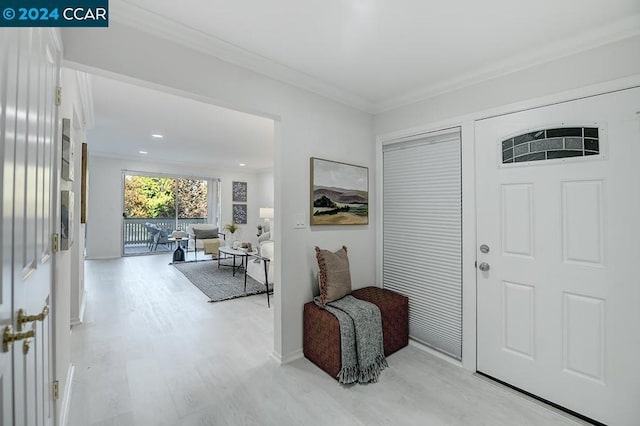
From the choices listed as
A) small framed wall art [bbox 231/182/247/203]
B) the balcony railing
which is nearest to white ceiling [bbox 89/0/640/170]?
small framed wall art [bbox 231/182/247/203]

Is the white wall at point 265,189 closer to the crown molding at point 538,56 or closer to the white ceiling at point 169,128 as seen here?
the white ceiling at point 169,128

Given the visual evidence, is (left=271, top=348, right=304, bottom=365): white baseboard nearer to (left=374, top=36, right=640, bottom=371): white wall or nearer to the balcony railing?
(left=374, top=36, right=640, bottom=371): white wall

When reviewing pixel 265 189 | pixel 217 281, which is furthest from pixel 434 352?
pixel 265 189

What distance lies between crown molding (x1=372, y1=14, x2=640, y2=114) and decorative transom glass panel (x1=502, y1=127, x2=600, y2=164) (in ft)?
1.70

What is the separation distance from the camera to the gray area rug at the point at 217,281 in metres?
4.45

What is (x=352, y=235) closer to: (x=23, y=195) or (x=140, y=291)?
(x=23, y=195)

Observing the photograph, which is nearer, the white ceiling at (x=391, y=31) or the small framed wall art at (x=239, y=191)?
the white ceiling at (x=391, y=31)

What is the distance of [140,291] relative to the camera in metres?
4.51

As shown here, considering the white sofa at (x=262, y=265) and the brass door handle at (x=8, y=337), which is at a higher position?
the brass door handle at (x=8, y=337)

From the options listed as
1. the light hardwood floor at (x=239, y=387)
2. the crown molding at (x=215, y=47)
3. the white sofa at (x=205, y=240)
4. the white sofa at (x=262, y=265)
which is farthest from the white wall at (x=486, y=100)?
the white sofa at (x=205, y=240)

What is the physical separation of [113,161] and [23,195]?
7566 mm

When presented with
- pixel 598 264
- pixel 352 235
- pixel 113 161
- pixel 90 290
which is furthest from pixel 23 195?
pixel 113 161

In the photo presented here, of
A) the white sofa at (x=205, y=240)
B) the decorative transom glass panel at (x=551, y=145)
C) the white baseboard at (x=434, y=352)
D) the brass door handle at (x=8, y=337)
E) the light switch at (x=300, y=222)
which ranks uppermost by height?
the decorative transom glass panel at (x=551, y=145)

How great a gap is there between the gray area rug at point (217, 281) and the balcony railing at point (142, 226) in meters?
2.89
